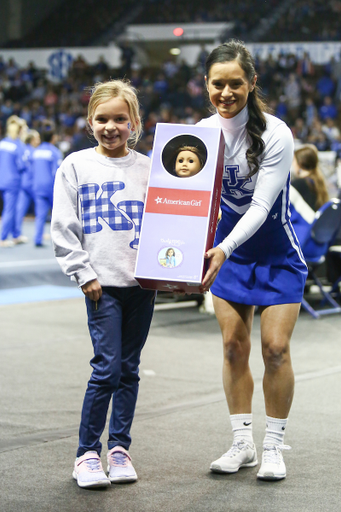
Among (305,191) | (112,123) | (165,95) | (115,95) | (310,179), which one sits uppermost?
(165,95)

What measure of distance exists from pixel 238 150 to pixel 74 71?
59.8 feet

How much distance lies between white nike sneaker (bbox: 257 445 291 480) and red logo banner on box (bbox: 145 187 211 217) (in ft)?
3.28

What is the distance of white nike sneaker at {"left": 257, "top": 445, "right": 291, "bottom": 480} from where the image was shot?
262 centimetres

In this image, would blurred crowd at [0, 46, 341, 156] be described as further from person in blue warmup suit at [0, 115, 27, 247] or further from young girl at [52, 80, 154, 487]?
young girl at [52, 80, 154, 487]

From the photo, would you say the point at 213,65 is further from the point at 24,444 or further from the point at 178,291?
the point at 24,444

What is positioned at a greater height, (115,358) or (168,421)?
(115,358)

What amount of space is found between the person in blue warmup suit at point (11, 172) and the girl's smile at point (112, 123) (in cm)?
846

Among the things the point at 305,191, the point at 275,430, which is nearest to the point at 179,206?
the point at 275,430

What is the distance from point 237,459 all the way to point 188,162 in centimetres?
120

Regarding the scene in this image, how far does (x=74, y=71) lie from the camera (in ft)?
65.1

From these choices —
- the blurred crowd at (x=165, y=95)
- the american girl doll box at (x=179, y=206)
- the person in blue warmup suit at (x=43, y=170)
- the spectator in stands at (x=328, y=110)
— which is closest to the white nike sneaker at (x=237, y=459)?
the american girl doll box at (x=179, y=206)

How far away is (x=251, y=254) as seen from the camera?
2703mm

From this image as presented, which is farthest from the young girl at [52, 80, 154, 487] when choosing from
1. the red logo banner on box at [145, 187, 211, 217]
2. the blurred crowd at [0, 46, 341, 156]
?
the blurred crowd at [0, 46, 341, 156]

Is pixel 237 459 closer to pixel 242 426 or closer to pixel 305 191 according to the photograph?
pixel 242 426
